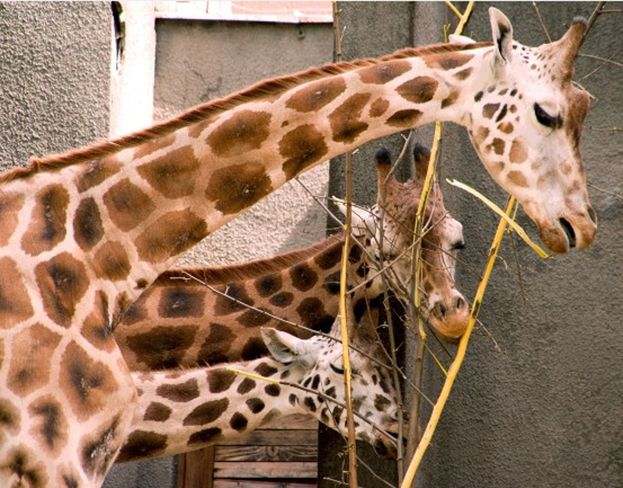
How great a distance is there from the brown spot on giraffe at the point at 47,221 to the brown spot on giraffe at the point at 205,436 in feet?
4.42

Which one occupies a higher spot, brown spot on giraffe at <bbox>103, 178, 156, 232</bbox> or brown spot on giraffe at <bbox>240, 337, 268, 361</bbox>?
brown spot on giraffe at <bbox>240, 337, 268, 361</bbox>

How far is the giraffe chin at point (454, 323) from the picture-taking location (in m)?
4.71

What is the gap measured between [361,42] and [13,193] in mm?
2213

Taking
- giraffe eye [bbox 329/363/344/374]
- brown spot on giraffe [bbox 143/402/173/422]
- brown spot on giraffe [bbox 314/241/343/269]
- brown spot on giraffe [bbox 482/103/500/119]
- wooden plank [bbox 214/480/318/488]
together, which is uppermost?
brown spot on giraffe [bbox 314/241/343/269]

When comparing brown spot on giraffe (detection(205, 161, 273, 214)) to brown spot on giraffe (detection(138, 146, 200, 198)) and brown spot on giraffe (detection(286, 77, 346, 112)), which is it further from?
brown spot on giraffe (detection(286, 77, 346, 112))

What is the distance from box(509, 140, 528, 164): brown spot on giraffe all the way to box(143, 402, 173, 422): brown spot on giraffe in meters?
1.66

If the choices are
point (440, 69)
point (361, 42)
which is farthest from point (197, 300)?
point (440, 69)

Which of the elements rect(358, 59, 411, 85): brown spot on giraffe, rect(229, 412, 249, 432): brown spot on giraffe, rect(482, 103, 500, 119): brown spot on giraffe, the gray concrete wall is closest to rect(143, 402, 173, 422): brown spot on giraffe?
rect(229, 412, 249, 432): brown spot on giraffe

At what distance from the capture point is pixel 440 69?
3.92 meters

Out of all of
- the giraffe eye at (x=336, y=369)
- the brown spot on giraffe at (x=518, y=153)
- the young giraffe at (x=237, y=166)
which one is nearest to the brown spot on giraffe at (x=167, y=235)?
the young giraffe at (x=237, y=166)

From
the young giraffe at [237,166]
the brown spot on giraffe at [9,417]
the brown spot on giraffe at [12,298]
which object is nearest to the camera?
the brown spot on giraffe at [9,417]

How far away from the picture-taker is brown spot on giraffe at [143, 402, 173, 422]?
479cm

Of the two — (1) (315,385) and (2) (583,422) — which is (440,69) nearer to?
(1) (315,385)

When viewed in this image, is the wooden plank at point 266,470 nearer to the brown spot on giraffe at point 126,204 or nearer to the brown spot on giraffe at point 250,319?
the brown spot on giraffe at point 250,319
